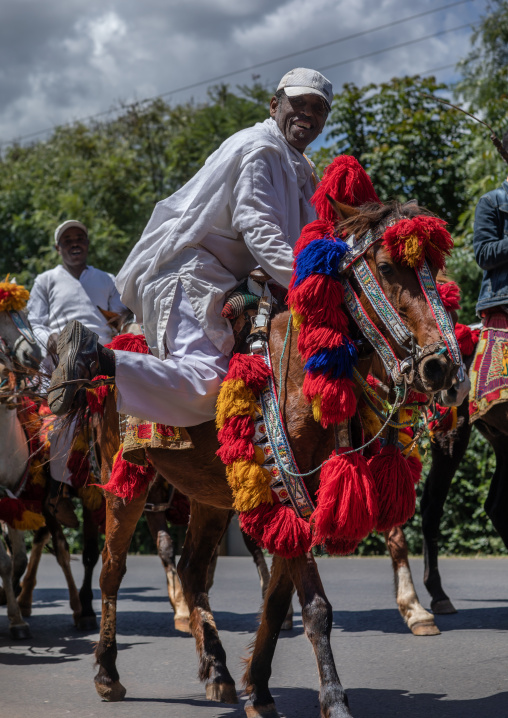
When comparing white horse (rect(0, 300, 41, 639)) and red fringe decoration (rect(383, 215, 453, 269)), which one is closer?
red fringe decoration (rect(383, 215, 453, 269))

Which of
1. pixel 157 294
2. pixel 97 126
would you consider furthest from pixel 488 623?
pixel 97 126

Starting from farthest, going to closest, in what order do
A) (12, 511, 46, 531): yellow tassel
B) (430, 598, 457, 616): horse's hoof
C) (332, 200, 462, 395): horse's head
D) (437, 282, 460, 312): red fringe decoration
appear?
(430, 598, 457, 616): horse's hoof < (12, 511, 46, 531): yellow tassel < (437, 282, 460, 312): red fringe decoration < (332, 200, 462, 395): horse's head

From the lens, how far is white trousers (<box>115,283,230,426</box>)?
3994 mm

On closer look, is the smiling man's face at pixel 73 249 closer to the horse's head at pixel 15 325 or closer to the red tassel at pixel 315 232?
the horse's head at pixel 15 325

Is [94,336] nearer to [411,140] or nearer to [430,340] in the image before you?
[430,340]

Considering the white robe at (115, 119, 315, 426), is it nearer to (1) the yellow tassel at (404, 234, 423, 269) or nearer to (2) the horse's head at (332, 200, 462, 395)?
(2) the horse's head at (332, 200, 462, 395)

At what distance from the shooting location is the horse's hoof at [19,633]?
6.89 metres

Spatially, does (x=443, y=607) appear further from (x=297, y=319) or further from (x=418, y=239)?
(x=418, y=239)

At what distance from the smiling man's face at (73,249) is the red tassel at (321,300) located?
5.07 m

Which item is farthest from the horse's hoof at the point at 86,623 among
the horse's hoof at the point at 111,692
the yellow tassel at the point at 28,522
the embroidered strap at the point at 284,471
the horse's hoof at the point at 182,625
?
the embroidered strap at the point at 284,471

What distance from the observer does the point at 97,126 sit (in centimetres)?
2598

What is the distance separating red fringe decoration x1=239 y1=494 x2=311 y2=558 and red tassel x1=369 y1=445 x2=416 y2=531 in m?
0.34

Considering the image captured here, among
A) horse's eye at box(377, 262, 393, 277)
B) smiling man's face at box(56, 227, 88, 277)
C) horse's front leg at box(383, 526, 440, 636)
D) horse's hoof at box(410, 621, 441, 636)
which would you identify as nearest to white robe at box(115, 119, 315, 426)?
horse's eye at box(377, 262, 393, 277)

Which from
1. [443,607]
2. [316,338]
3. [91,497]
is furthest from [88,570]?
[316,338]
